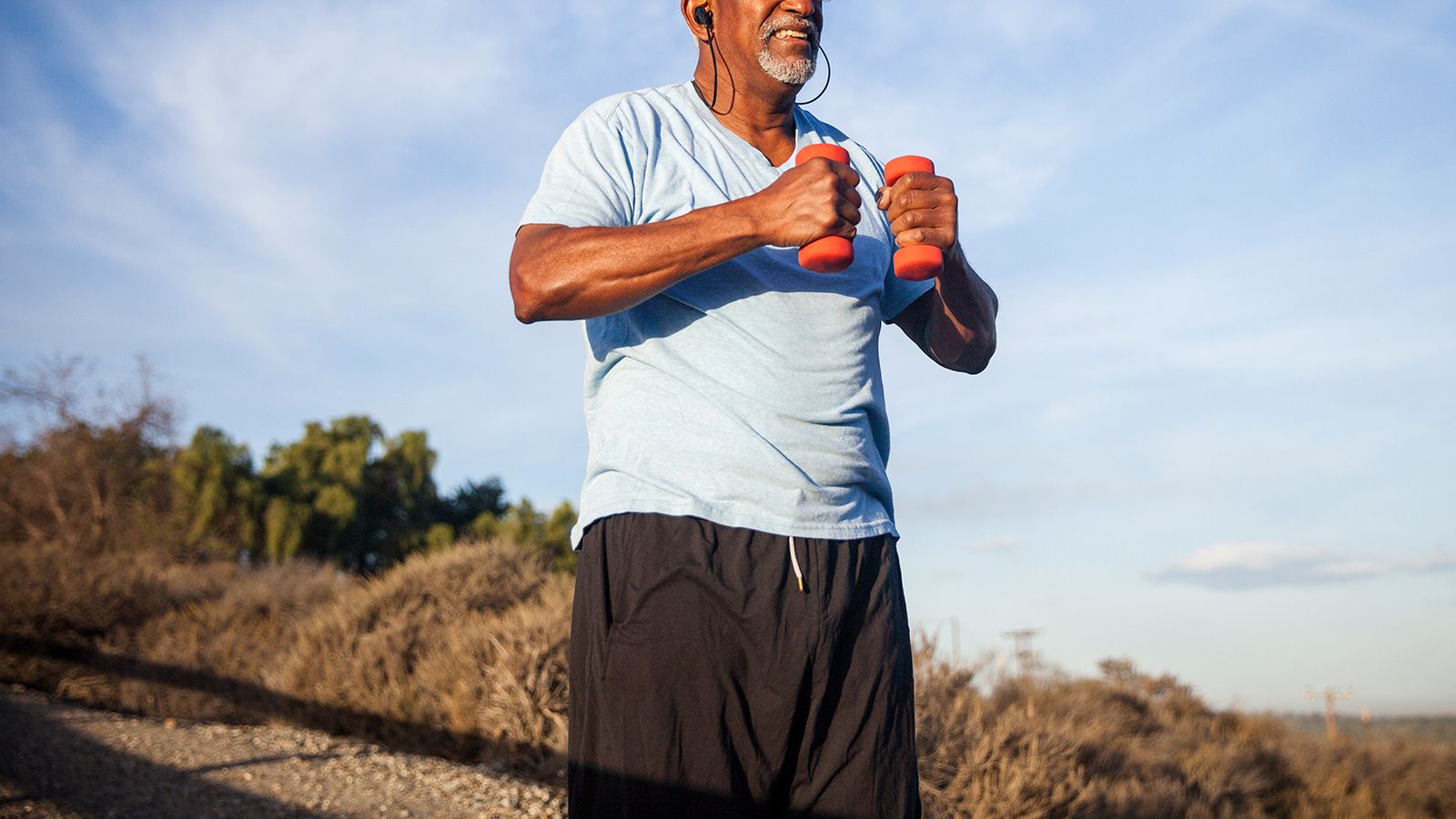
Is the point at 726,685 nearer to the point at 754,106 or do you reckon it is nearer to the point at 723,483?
the point at 723,483

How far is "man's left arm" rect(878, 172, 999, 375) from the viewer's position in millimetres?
1760

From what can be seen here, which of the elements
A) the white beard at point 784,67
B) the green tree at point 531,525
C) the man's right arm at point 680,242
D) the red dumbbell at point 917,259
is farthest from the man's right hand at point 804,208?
the green tree at point 531,525

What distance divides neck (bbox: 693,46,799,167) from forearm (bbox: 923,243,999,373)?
0.39m

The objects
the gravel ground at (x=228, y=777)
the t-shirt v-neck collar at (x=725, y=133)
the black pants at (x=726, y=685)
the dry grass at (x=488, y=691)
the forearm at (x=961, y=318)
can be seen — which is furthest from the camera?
the dry grass at (x=488, y=691)

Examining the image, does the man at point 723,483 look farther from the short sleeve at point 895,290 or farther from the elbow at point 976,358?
the elbow at point 976,358

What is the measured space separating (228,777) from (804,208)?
18.7 feet

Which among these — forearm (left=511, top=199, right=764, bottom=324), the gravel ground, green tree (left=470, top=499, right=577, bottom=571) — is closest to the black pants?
forearm (left=511, top=199, right=764, bottom=324)

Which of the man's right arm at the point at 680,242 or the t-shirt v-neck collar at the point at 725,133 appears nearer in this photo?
the man's right arm at the point at 680,242

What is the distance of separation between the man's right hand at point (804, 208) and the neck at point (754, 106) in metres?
0.44

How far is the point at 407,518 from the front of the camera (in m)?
21.9

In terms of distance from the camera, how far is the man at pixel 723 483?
155 cm

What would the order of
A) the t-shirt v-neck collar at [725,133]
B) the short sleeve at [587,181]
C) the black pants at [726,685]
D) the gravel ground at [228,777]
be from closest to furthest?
the black pants at [726,685]
the short sleeve at [587,181]
the t-shirt v-neck collar at [725,133]
the gravel ground at [228,777]

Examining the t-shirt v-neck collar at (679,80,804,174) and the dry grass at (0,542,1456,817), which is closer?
the t-shirt v-neck collar at (679,80,804,174)

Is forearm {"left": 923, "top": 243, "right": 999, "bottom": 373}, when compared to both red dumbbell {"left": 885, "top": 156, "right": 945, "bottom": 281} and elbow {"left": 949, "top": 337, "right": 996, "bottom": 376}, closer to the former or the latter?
elbow {"left": 949, "top": 337, "right": 996, "bottom": 376}
